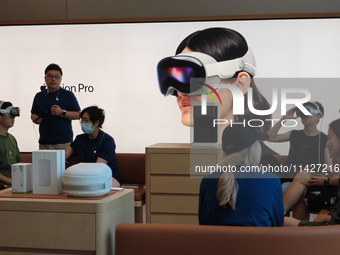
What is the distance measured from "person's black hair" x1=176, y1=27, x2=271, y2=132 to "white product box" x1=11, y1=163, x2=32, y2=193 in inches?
133

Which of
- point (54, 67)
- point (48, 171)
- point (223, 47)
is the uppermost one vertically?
point (223, 47)

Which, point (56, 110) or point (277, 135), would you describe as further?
point (277, 135)

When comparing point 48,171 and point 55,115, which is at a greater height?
point 55,115

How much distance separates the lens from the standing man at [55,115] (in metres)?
5.10

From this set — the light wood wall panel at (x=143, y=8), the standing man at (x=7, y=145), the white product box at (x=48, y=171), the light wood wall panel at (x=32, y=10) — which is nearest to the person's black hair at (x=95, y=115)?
the standing man at (x=7, y=145)

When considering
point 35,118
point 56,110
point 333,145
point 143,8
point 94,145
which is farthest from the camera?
point 143,8

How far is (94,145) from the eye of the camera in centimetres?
429

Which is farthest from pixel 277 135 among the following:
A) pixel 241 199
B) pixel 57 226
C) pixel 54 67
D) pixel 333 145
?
pixel 57 226

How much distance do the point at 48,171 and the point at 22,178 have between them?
0.14 metres

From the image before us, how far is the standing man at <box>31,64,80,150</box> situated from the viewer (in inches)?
201

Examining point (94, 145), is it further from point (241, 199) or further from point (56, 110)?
point (241, 199)

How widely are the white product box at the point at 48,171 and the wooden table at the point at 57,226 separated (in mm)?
135

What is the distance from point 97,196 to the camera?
2.14 metres

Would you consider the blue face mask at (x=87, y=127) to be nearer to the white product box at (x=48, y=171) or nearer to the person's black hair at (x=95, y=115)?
the person's black hair at (x=95, y=115)
